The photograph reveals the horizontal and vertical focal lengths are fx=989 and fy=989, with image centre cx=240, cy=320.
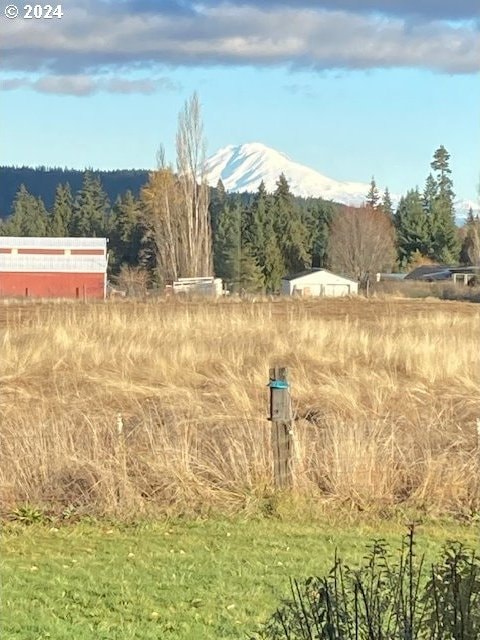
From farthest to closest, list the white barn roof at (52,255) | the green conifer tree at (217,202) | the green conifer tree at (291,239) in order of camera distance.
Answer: the green conifer tree at (217,202), the green conifer tree at (291,239), the white barn roof at (52,255)

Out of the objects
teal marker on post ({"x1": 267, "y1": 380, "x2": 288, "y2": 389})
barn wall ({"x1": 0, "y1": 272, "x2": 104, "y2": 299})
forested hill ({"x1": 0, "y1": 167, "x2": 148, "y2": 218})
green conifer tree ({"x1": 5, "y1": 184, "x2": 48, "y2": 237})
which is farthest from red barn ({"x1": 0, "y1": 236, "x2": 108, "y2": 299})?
forested hill ({"x1": 0, "y1": 167, "x2": 148, "y2": 218})

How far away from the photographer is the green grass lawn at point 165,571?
5281mm

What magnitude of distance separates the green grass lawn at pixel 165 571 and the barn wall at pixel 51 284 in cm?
4471

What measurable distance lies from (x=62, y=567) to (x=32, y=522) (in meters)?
1.14

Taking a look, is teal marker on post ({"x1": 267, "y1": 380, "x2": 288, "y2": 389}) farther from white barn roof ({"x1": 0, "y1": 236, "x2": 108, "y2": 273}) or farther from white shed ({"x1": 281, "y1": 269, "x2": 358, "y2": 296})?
white shed ({"x1": 281, "y1": 269, "x2": 358, "y2": 296})

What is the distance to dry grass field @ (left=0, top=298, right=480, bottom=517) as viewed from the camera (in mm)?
7824

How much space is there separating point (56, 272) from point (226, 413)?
42.0m

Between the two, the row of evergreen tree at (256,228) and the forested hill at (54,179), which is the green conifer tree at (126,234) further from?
the forested hill at (54,179)

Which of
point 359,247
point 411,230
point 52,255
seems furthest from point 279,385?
point 411,230

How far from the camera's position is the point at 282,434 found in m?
7.96

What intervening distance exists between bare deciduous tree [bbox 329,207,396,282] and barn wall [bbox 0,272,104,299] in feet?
87.1

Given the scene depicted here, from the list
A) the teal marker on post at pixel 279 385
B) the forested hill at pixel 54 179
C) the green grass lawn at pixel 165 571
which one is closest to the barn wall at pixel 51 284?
the teal marker on post at pixel 279 385

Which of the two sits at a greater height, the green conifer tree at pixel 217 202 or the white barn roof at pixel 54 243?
the green conifer tree at pixel 217 202

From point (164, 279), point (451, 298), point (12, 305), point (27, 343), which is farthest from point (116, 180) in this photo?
point (27, 343)
